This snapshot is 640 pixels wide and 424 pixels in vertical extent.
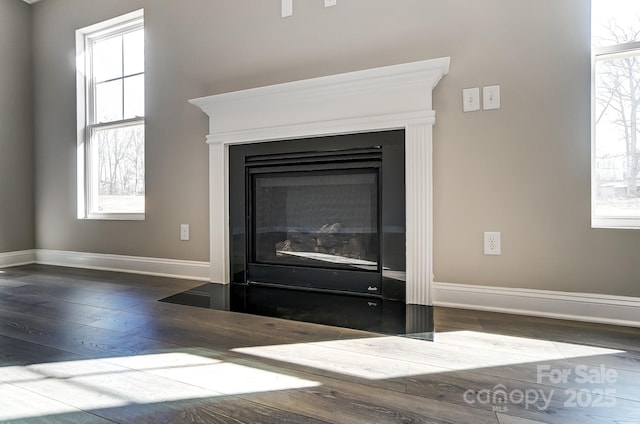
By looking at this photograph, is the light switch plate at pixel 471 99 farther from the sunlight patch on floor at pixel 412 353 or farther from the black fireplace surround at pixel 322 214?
the sunlight patch on floor at pixel 412 353

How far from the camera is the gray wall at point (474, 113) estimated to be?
67.9 inches

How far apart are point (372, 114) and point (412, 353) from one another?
4.34ft

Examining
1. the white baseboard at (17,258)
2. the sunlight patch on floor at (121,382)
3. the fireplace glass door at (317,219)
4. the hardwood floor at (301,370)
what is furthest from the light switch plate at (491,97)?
the white baseboard at (17,258)

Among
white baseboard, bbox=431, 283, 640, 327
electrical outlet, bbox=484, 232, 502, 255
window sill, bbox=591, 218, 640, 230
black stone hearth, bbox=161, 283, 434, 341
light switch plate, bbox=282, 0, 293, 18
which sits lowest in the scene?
black stone hearth, bbox=161, 283, 434, 341

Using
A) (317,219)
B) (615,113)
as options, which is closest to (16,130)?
(317,219)

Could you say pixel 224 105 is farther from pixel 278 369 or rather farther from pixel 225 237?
pixel 278 369

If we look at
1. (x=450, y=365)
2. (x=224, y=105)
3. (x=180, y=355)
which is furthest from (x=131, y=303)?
(x=450, y=365)

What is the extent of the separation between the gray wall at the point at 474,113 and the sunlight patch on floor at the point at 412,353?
0.53 meters

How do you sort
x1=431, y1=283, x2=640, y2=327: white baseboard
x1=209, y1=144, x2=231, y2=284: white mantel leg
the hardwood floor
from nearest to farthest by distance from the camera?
the hardwood floor
x1=431, y1=283, x2=640, y2=327: white baseboard
x1=209, y1=144, x2=231, y2=284: white mantel leg

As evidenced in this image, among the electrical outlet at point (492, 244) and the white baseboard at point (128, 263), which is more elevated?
the electrical outlet at point (492, 244)

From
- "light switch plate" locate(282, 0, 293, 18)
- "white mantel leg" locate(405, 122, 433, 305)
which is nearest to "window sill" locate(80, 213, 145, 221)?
"light switch plate" locate(282, 0, 293, 18)

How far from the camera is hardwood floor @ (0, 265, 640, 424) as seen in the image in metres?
0.96

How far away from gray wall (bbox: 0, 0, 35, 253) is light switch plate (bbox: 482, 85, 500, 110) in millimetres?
4038

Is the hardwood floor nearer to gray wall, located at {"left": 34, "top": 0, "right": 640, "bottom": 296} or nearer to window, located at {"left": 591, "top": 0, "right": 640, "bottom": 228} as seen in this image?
gray wall, located at {"left": 34, "top": 0, "right": 640, "bottom": 296}
